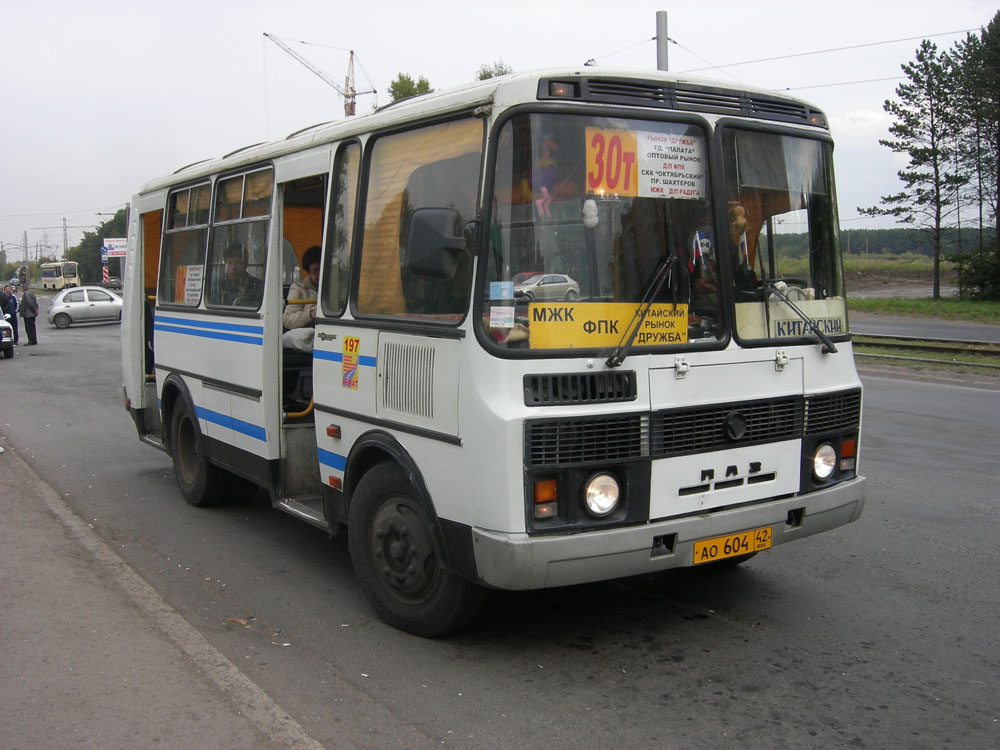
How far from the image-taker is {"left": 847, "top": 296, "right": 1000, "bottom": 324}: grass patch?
33875 mm

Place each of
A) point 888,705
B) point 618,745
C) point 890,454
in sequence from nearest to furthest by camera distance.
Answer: point 618,745
point 888,705
point 890,454

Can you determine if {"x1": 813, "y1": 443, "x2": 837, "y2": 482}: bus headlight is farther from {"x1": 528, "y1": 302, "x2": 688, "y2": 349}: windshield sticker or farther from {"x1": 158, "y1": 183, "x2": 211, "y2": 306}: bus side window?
{"x1": 158, "y1": 183, "x2": 211, "y2": 306}: bus side window

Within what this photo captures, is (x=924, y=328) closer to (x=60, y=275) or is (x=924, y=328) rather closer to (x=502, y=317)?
(x=502, y=317)

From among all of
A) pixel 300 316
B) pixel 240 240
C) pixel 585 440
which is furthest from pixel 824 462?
pixel 240 240

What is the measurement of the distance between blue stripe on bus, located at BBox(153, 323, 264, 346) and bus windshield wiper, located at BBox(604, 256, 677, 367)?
3.02 metres

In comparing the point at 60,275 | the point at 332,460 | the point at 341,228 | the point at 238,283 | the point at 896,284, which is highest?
the point at 60,275

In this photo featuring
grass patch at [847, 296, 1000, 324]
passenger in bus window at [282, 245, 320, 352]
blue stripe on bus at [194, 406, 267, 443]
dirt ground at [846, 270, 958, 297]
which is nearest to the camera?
blue stripe on bus at [194, 406, 267, 443]

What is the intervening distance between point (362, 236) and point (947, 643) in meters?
3.73

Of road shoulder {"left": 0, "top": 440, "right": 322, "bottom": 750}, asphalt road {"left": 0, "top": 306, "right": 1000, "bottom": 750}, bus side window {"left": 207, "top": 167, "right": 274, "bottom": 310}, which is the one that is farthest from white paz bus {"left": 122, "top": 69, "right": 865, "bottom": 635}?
road shoulder {"left": 0, "top": 440, "right": 322, "bottom": 750}

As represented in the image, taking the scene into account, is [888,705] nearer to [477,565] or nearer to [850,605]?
[850,605]

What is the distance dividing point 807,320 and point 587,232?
58.3 inches

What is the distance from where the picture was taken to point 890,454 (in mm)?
9734

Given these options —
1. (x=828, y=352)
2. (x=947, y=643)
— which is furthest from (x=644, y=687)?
(x=828, y=352)

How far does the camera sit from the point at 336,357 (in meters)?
5.64
